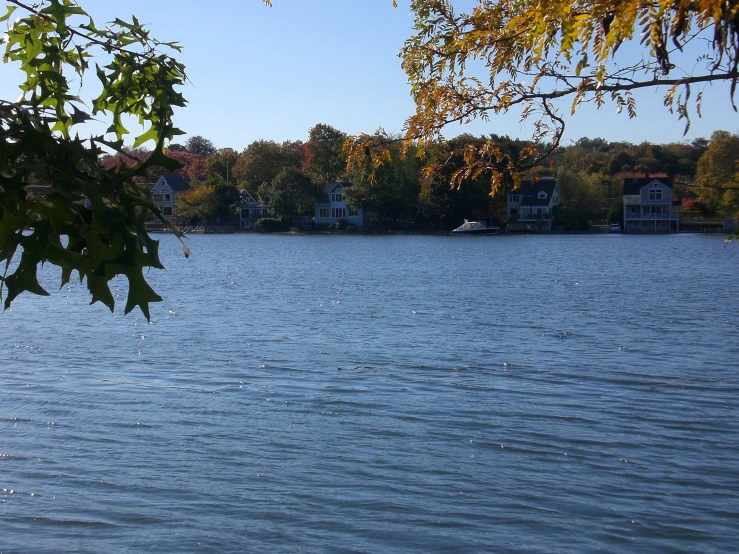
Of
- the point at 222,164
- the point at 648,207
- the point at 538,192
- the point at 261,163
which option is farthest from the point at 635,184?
the point at 222,164

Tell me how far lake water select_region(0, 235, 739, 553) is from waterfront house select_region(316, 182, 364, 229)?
9945 cm

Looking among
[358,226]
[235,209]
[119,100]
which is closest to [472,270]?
[119,100]

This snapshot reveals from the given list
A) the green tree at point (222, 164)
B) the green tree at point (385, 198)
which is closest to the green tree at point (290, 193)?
the green tree at point (385, 198)

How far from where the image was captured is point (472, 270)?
5281cm

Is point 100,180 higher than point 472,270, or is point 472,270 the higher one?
point 100,180

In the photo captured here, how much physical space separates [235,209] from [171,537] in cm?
12817

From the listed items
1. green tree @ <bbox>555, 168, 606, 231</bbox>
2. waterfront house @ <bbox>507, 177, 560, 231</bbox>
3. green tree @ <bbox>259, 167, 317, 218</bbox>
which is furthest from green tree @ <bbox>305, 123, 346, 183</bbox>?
green tree @ <bbox>555, 168, 606, 231</bbox>

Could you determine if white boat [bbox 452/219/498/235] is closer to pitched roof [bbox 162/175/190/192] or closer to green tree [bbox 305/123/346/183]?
green tree [bbox 305/123/346/183]

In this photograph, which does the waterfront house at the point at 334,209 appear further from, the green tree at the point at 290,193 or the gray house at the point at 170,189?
the gray house at the point at 170,189

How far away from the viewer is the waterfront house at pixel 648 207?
11550 centimetres

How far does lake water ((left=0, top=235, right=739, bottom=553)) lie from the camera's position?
890cm

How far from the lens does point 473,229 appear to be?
11650cm

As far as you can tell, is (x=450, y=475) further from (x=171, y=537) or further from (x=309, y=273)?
(x=309, y=273)

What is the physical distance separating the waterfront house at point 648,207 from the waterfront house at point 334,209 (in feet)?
135
